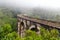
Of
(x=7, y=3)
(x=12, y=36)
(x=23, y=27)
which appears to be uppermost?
(x=12, y=36)

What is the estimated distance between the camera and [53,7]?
43969 millimetres

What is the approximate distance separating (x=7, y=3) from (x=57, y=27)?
40391 millimetres

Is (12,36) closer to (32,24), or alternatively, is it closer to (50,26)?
(50,26)

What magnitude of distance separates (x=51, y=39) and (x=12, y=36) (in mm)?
2141

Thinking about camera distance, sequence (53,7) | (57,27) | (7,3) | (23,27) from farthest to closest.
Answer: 1. (7,3)
2. (53,7)
3. (23,27)
4. (57,27)

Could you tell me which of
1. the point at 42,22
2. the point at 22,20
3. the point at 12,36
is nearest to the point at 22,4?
the point at 22,20

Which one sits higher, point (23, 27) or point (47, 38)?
point (47, 38)

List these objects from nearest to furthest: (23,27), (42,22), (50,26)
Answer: (50,26), (42,22), (23,27)

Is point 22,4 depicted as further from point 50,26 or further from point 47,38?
point 47,38

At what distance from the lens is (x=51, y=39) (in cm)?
953

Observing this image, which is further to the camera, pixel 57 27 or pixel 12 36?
pixel 57 27

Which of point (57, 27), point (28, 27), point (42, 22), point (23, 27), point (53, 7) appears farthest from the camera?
point (53, 7)

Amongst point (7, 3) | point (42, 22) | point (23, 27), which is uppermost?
point (42, 22)

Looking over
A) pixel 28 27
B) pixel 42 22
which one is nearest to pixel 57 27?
pixel 42 22
